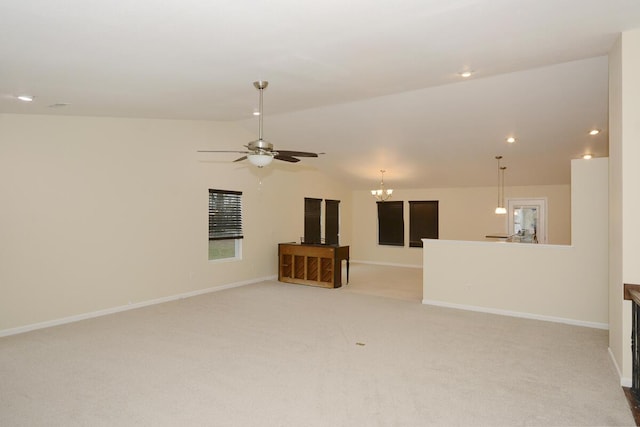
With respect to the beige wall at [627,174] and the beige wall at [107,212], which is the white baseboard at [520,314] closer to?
the beige wall at [627,174]

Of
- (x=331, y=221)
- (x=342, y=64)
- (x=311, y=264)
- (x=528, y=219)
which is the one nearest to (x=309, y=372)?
(x=342, y=64)

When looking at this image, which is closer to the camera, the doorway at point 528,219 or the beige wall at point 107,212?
the beige wall at point 107,212

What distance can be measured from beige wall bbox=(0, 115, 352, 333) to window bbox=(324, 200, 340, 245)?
2898 mm

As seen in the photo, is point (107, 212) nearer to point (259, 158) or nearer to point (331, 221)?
point (259, 158)

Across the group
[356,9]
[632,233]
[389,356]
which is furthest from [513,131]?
[356,9]

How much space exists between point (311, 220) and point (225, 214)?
293 cm

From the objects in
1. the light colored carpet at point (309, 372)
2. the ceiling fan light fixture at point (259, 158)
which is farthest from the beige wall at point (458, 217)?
the ceiling fan light fixture at point (259, 158)

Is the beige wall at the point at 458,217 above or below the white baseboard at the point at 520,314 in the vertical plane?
above

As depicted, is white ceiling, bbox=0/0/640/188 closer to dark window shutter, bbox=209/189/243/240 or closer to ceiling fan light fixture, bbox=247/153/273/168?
ceiling fan light fixture, bbox=247/153/273/168

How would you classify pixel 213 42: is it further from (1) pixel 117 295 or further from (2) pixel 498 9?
(1) pixel 117 295

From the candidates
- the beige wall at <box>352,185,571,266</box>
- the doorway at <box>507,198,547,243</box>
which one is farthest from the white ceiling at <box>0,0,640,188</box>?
the doorway at <box>507,198,547,243</box>

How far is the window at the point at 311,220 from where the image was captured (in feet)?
32.9

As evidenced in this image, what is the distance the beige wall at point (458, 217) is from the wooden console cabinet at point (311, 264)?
11.4ft

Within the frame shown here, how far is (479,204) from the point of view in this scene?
9.95 meters
